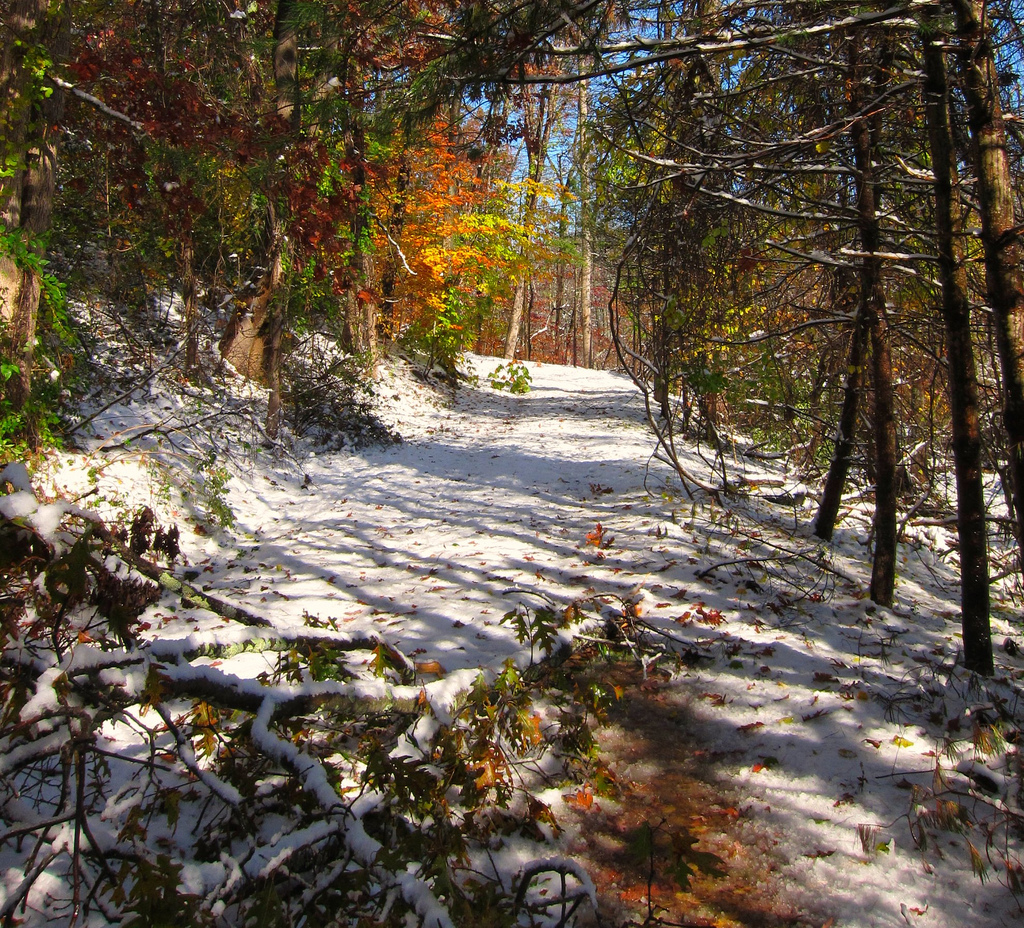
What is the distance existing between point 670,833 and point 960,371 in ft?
10.1

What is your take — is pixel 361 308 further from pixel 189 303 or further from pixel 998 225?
pixel 998 225

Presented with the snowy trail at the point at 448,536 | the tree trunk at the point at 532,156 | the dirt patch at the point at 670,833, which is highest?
the tree trunk at the point at 532,156

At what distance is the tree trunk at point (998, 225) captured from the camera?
3250mm

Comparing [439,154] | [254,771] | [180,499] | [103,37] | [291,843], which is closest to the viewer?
[291,843]

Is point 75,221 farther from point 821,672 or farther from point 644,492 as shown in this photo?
point 821,672

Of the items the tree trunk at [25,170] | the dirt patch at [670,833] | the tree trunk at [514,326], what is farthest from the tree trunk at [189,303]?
the tree trunk at [514,326]

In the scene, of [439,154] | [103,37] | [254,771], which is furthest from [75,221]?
[254,771]

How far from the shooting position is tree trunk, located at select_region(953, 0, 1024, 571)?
3250 mm

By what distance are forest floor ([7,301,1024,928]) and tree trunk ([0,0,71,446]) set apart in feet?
3.63

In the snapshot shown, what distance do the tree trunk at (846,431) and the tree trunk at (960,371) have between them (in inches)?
35.4

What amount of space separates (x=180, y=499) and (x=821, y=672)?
634cm

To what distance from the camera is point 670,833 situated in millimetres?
2463

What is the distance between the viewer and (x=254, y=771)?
2.59 metres

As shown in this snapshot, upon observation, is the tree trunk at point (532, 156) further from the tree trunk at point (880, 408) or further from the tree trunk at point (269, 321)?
the tree trunk at point (269, 321)
